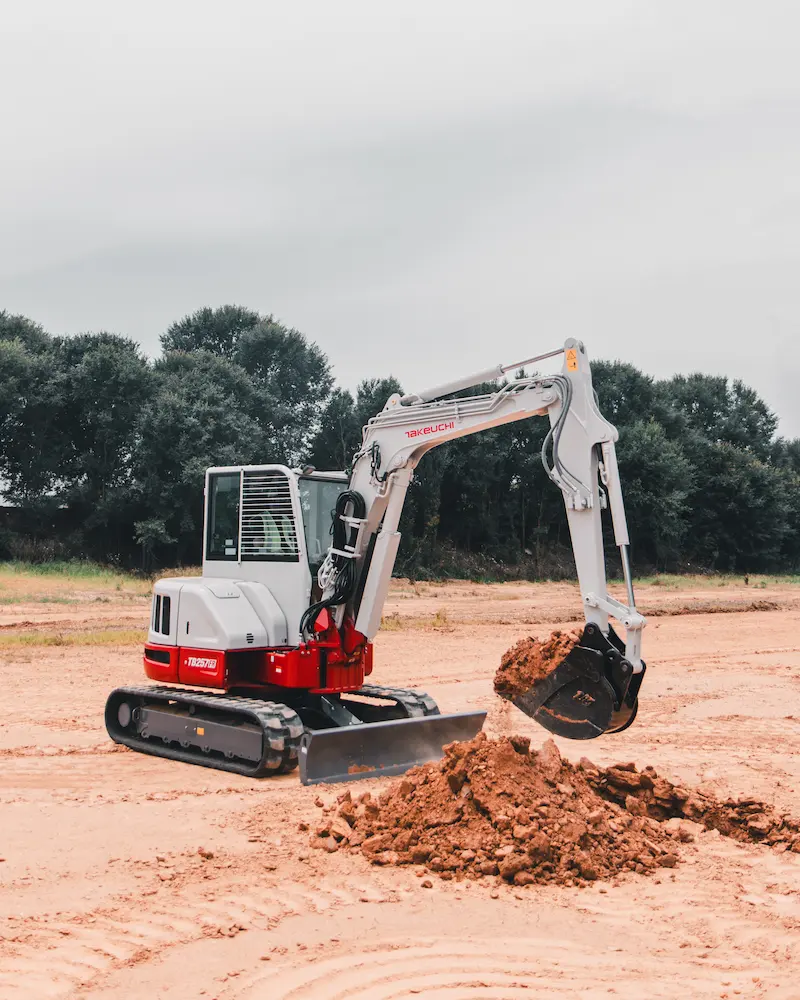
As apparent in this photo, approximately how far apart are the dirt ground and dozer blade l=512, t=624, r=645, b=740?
1060 mm

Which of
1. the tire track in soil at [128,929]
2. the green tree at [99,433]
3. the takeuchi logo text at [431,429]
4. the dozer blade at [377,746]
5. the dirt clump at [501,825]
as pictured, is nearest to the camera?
the tire track in soil at [128,929]

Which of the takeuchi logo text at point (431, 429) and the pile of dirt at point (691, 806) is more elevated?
the takeuchi logo text at point (431, 429)

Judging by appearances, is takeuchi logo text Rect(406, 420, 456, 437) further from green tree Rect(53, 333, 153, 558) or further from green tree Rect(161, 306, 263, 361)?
green tree Rect(161, 306, 263, 361)

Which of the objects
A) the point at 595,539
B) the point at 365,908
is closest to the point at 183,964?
the point at 365,908

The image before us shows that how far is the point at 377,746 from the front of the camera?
28.8 ft

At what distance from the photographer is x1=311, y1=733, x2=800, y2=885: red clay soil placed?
6254 millimetres

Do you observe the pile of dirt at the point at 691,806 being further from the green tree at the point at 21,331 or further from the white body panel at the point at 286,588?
the green tree at the point at 21,331

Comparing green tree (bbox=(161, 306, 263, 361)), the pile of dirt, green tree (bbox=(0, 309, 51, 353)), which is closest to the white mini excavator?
the pile of dirt

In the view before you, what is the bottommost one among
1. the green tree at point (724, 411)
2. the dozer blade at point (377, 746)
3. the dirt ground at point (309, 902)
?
the dirt ground at point (309, 902)

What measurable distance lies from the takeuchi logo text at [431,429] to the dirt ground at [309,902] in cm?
311

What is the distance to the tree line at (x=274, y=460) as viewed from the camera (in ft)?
115

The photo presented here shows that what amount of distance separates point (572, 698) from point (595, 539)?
48.7 inches

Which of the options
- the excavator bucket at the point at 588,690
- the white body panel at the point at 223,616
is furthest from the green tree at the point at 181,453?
the excavator bucket at the point at 588,690

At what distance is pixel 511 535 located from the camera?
4203 cm
